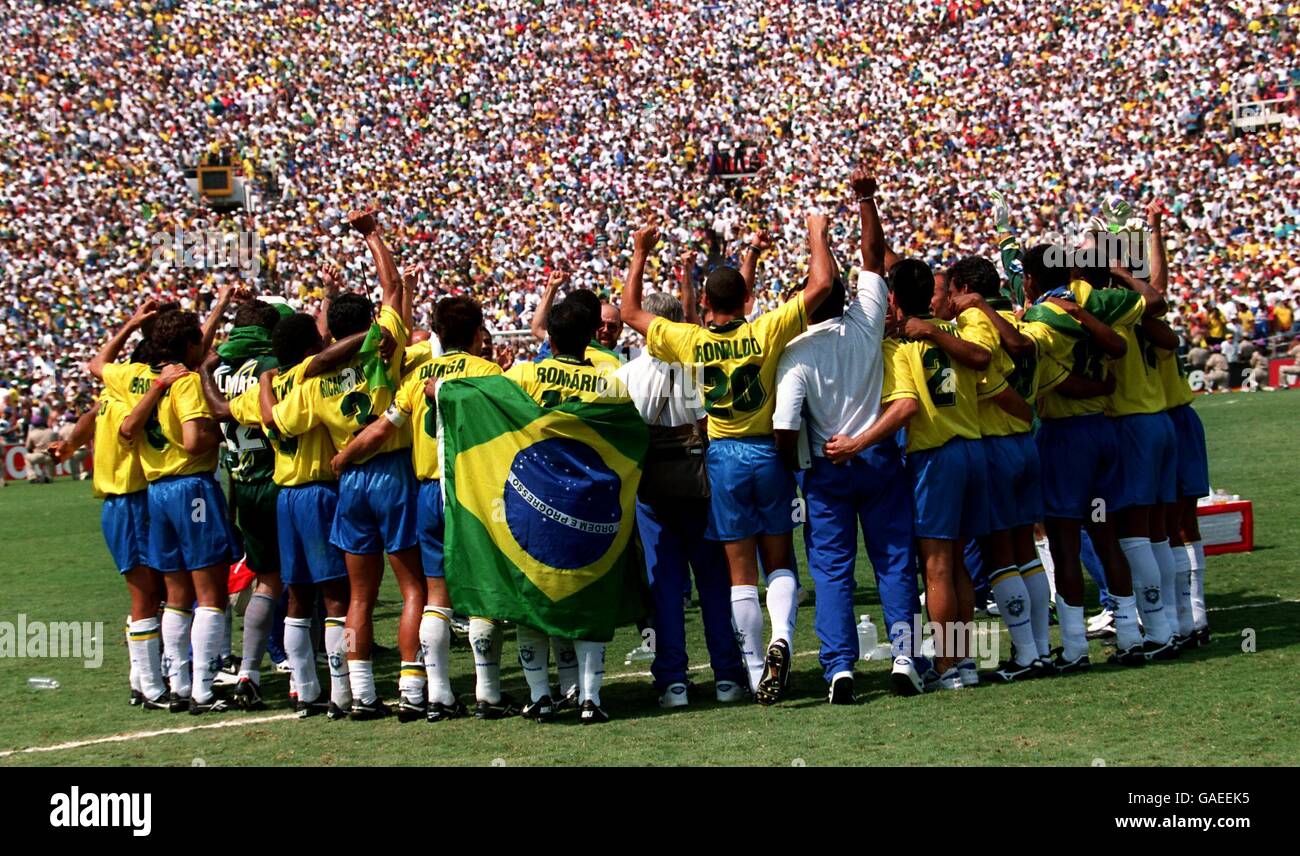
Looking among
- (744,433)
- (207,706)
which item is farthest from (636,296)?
(207,706)

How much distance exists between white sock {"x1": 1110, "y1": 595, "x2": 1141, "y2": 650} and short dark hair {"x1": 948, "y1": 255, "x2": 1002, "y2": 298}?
1.75 m

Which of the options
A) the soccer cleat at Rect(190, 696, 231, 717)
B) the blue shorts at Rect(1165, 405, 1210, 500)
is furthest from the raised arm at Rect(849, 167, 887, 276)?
the soccer cleat at Rect(190, 696, 231, 717)

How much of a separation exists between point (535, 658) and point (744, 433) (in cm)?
150

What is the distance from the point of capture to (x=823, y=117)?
3856 centimetres

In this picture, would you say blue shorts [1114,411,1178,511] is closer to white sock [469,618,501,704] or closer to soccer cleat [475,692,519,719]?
white sock [469,618,501,704]

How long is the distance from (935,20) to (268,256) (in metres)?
18.2

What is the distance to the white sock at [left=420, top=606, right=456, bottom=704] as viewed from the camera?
764cm

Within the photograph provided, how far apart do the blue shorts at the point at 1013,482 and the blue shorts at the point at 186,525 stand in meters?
4.13

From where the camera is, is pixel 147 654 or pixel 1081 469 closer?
pixel 1081 469

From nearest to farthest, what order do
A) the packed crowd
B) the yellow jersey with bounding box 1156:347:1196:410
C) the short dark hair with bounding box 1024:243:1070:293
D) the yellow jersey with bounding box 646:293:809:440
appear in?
1. the yellow jersey with bounding box 646:293:809:440
2. the short dark hair with bounding box 1024:243:1070:293
3. the yellow jersey with bounding box 1156:347:1196:410
4. the packed crowd

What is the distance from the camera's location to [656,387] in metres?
7.53

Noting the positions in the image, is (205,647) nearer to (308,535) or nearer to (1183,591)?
(308,535)

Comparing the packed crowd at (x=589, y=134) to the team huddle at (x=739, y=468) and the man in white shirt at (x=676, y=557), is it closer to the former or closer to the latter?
the team huddle at (x=739, y=468)
